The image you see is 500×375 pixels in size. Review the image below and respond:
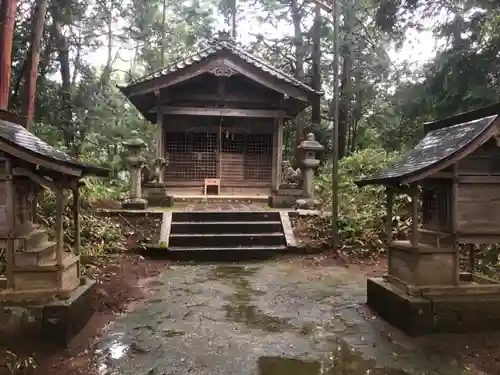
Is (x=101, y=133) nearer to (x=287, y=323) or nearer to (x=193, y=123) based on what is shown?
(x=193, y=123)

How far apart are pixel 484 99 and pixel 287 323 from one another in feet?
26.3

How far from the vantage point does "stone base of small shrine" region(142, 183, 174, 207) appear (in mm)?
13398

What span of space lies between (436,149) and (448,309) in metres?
2.19

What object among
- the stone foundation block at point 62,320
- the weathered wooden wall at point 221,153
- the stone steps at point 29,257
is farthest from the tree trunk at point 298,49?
the stone foundation block at point 62,320

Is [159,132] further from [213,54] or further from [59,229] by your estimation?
[59,229]

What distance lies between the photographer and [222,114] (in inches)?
596

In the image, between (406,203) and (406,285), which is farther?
(406,203)

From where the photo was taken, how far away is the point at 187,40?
26031 mm

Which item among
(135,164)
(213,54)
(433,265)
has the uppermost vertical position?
(213,54)

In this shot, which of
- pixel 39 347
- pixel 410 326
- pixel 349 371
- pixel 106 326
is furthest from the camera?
pixel 106 326

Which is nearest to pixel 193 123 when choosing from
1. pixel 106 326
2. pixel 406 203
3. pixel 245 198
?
pixel 245 198

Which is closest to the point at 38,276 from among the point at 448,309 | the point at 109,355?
the point at 109,355

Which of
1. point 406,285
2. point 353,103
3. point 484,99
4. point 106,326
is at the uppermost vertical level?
point 353,103

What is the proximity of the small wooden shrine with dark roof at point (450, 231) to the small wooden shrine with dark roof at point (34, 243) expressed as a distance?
4.14m
